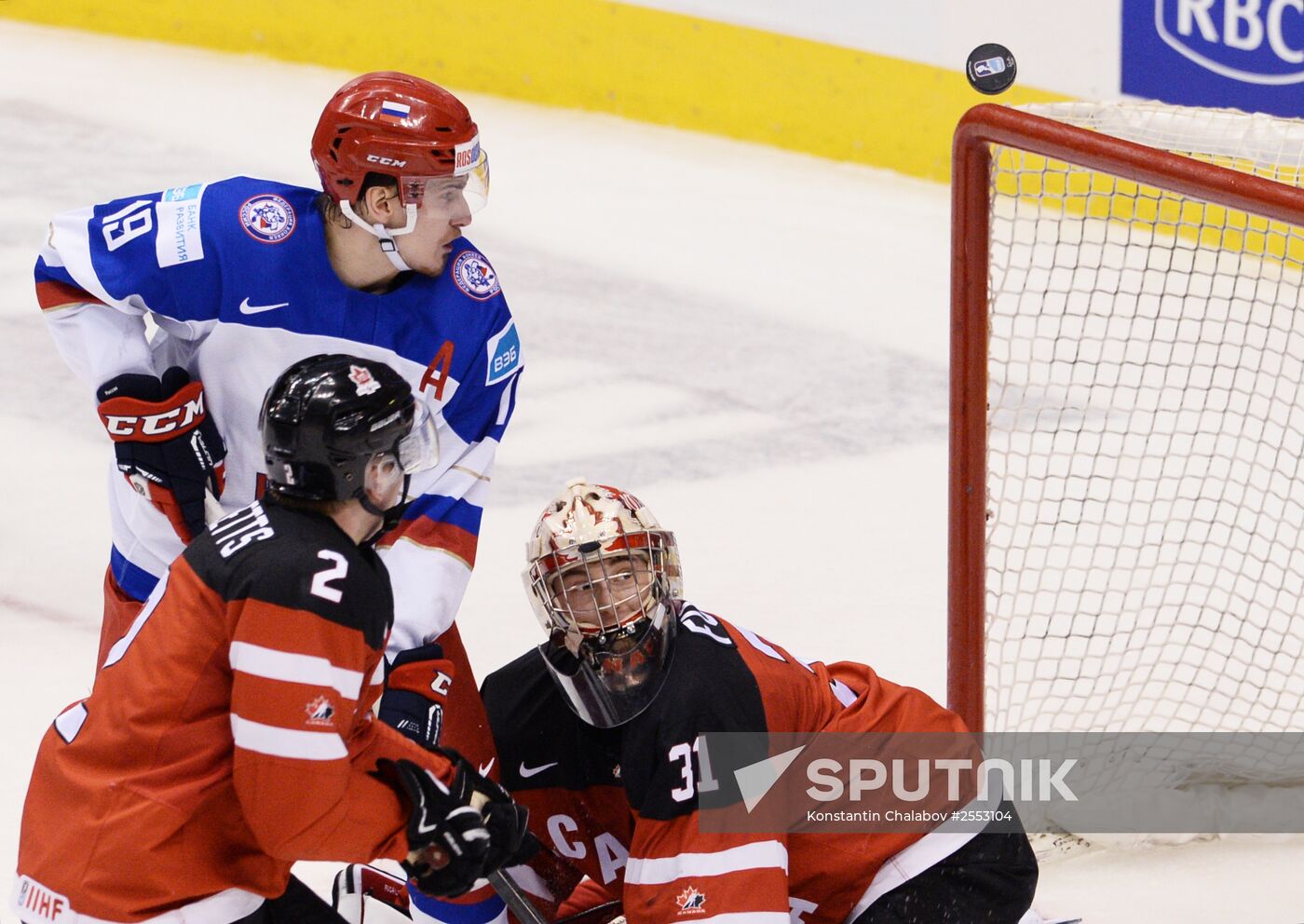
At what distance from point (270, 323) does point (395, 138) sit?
0.34 metres

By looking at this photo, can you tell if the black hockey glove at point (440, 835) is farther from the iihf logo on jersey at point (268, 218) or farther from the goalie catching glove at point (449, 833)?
the iihf logo on jersey at point (268, 218)

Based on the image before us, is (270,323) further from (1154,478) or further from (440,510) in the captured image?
(1154,478)

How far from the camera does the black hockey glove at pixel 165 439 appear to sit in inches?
105

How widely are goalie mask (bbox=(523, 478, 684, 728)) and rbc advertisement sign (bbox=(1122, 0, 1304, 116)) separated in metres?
3.93

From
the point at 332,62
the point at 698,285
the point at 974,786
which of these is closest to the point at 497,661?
the point at 974,786

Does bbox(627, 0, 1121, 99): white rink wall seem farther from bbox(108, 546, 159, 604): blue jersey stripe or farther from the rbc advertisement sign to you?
bbox(108, 546, 159, 604): blue jersey stripe

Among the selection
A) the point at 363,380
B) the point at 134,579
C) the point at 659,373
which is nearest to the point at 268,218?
the point at 134,579

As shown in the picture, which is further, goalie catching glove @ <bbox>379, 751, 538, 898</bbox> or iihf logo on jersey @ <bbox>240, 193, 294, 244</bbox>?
iihf logo on jersey @ <bbox>240, 193, 294, 244</bbox>

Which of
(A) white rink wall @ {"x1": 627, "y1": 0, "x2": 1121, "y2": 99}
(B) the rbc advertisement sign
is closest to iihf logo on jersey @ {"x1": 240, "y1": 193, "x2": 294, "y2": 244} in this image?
(B) the rbc advertisement sign

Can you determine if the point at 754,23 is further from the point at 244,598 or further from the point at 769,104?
the point at 244,598

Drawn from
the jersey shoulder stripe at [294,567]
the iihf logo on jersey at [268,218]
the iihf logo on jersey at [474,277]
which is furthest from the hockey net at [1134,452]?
the jersey shoulder stripe at [294,567]

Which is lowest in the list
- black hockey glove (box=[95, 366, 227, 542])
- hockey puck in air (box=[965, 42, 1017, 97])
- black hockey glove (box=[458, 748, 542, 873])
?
black hockey glove (box=[458, 748, 542, 873])

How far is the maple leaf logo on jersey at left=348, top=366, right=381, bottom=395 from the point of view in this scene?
211 centimetres

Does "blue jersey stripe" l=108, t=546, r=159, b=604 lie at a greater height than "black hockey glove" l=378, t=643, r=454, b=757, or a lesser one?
greater
